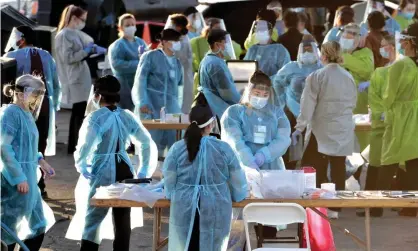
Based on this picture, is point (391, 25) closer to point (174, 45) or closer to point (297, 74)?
point (297, 74)

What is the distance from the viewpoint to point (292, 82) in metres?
14.2

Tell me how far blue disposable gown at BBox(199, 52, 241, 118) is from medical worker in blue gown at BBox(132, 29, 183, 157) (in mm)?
539

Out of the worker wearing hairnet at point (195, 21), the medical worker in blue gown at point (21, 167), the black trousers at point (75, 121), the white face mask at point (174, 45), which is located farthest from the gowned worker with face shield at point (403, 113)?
the worker wearing hairnet at point (195, 21)

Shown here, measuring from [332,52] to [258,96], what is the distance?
2.16m

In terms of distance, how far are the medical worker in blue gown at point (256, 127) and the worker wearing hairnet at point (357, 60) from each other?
12.5 feet

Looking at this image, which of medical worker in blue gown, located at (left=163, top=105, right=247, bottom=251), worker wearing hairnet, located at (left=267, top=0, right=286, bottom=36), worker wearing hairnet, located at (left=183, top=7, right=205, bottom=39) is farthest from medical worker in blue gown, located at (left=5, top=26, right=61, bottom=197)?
worker wearing hairnet, located at (left=267, top=0, right=286, bottom=36)

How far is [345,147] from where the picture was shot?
13.0 meters

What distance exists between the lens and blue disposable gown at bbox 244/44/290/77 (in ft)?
49.8

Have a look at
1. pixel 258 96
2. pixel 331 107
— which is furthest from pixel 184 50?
pixel 258 96

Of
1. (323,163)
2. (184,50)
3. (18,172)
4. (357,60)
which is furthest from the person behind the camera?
(184,50)

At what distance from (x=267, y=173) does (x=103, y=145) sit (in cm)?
127

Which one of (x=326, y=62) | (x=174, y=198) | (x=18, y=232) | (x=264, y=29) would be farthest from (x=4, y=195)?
(x=264, y=29)

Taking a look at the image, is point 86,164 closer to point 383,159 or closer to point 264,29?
point 383,159

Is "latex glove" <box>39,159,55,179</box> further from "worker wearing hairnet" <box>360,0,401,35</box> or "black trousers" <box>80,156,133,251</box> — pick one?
"worker wearing hairnet" <box>360,0,401,35</box>
